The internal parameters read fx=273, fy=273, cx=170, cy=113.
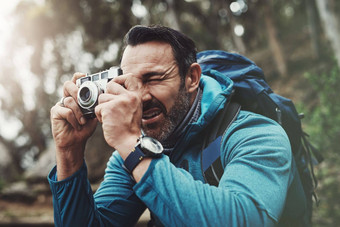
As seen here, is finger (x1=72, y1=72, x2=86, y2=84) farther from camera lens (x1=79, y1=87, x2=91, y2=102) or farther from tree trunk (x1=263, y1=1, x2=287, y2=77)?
tree trunk (x1=263, y1=1, x2=287, y2=77)

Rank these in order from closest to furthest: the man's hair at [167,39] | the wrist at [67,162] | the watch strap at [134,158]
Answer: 1. the watch strap at [134,158]
2. the wrist at [67,162]
3. the man's hair at [167,39]

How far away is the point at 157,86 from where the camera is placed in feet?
6.24

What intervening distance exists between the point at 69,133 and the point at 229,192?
106cm

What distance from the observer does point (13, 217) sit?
7.79 metres

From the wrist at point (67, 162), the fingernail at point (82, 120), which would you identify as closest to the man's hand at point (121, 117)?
the fingernail at point (82, 120)

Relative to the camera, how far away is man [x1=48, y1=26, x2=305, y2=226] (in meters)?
1.22

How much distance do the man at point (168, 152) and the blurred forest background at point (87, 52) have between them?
4.76m

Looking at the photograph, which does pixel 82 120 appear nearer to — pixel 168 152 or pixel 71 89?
pixel 71 89

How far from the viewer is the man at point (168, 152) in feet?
4.00

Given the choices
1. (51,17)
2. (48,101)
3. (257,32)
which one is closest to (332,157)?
(51,17)

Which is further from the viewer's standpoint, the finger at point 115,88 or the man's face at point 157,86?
the man's face at point 157,86

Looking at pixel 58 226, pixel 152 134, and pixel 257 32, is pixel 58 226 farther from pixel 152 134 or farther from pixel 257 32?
pixel 257 32

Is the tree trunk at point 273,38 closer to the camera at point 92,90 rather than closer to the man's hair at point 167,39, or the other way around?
the man's hair at point 167,39

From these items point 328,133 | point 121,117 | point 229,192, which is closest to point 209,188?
point 229,192
